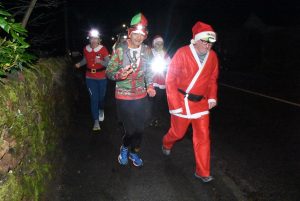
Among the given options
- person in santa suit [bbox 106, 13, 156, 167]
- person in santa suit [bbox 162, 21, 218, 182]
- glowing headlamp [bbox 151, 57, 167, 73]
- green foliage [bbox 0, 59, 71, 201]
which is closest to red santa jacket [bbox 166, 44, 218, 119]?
person in santa suit [bbox 162, 21, 218, 182]

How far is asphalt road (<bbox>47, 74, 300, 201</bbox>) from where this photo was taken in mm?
4492

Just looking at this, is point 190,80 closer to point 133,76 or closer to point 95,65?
point 133,76

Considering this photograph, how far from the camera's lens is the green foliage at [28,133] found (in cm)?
285

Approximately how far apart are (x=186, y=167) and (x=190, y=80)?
4.67ft

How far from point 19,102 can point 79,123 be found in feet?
16.6

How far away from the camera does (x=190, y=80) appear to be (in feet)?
15.8

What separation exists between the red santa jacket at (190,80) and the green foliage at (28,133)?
171 cm

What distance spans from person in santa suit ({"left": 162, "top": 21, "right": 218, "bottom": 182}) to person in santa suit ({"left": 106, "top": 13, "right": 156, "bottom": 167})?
0.39 m

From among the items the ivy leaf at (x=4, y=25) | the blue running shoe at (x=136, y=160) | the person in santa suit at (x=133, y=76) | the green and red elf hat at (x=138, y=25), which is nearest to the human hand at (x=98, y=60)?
the person in santa suit at (x=133, y=76)

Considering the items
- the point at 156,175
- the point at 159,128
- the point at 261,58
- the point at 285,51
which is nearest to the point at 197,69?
the point at 156,175

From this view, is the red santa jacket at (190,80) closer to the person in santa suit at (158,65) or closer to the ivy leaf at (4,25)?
the person in santa suit at (158,65)

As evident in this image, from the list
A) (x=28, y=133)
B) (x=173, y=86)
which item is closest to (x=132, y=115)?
(x=173, y=86)

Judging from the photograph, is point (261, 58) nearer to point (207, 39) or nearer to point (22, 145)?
point (207, 39)

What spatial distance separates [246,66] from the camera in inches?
1022
